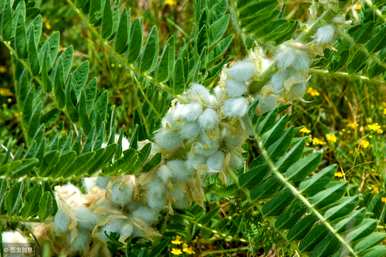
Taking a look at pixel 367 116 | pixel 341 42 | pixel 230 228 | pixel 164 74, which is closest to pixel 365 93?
pixel 367 116

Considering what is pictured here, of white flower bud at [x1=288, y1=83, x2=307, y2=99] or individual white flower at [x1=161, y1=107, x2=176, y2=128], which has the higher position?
white flower bud at [x1=288, y1=83, x2=307, y2=99]

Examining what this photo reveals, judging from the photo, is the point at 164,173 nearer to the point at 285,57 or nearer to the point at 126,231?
the point at 126,231

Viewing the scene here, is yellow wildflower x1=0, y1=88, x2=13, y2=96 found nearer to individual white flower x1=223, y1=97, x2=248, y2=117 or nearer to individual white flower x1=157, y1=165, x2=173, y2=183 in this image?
individual white flower x1=157, y1=165, x2=173, y2=183

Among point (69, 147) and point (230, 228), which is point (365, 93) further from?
point (69, 147)

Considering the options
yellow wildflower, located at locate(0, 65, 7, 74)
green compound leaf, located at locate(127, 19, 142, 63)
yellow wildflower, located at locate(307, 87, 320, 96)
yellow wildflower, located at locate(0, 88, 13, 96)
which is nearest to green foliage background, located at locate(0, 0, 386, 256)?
green compound leaf, located at locate(127, 19, 142, 63)

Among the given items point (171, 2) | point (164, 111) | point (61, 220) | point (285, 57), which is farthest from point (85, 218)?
point (171, 2)

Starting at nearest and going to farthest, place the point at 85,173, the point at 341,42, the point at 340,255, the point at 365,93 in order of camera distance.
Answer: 1. the point at 340,255
2. the point at 85,173
3. the point at 341,42
4. the point at 365,93
